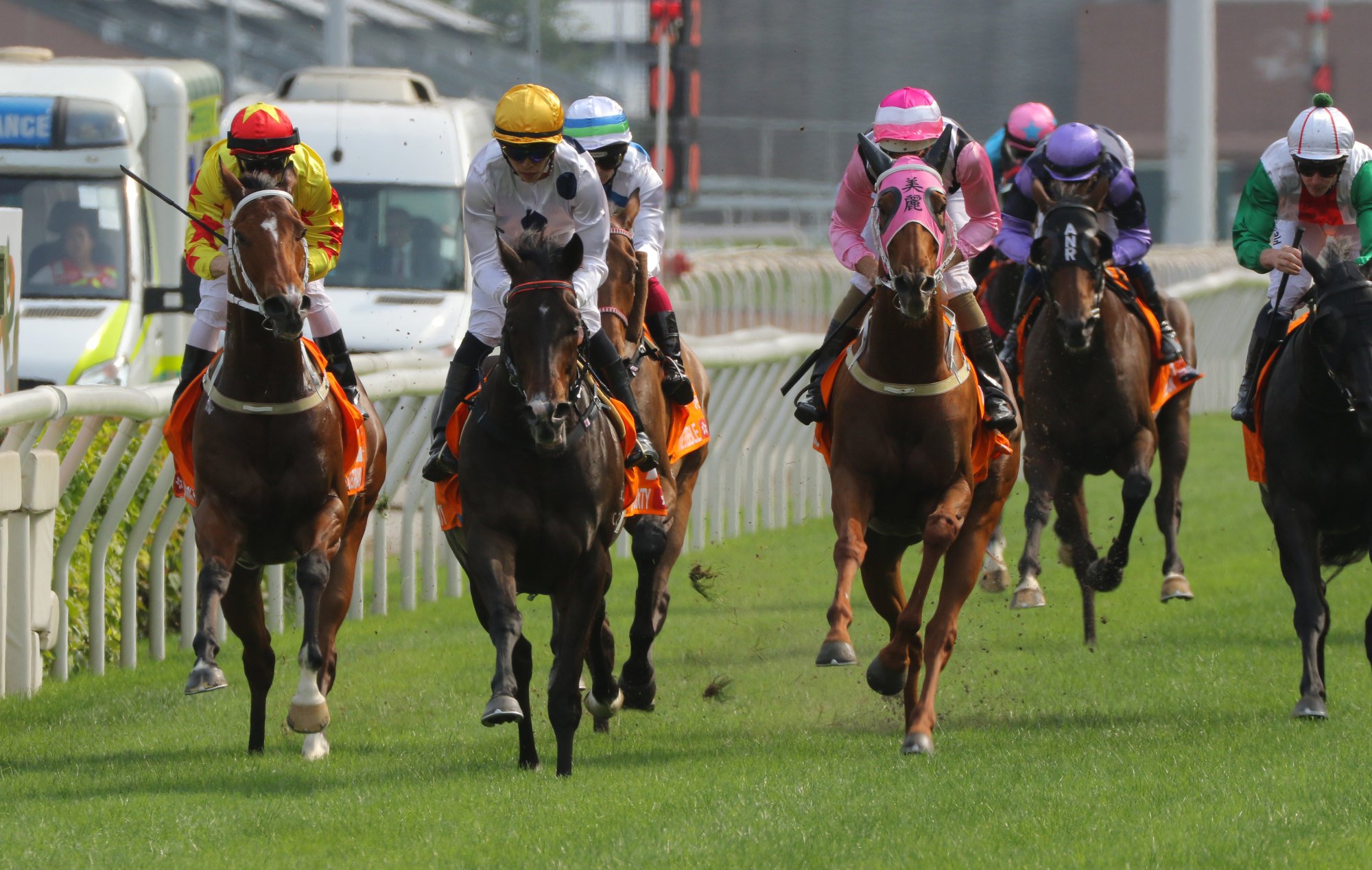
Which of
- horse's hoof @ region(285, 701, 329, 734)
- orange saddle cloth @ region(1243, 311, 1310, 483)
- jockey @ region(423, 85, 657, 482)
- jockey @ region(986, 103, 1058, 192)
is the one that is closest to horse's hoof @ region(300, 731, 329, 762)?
horse's hoof @ region(285, 701, 329, 734)

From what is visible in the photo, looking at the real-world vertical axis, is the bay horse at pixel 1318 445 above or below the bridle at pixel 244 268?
below

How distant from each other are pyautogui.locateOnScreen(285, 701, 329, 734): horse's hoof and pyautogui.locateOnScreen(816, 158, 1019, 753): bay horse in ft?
5.47

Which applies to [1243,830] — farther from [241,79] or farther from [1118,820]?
[241,79]

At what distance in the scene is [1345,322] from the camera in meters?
7.27

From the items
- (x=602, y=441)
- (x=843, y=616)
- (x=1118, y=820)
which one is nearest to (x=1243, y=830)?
(x=1118, y=820)

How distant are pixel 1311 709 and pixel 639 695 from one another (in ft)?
7.98

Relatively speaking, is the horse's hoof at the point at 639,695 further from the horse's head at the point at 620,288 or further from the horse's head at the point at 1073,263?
the horse's head at the point at 1073,263

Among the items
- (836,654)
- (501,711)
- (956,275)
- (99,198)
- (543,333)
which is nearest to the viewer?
(501,711)

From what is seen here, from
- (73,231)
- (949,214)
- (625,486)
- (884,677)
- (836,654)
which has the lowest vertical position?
(884,677)

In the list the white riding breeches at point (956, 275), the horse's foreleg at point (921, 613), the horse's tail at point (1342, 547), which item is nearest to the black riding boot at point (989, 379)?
A: the white riding breeches at point (956, 275)

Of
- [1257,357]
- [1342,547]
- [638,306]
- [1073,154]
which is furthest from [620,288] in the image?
[1073,154]

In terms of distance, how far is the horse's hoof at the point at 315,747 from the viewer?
7.14 meters

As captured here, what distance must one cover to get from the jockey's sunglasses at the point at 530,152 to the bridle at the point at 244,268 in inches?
29.3

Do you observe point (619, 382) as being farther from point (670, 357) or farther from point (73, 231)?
point (73, 231)
